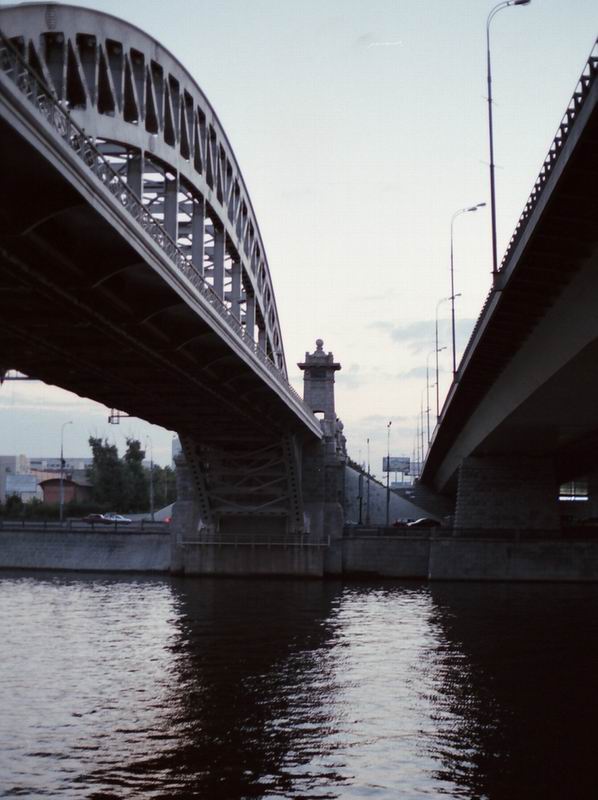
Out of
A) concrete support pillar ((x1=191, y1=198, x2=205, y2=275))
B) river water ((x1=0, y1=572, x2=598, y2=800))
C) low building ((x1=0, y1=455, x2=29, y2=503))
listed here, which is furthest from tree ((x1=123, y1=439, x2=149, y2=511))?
concrete support pillar ((x1=191, y1=198, x2=205, y2=275))

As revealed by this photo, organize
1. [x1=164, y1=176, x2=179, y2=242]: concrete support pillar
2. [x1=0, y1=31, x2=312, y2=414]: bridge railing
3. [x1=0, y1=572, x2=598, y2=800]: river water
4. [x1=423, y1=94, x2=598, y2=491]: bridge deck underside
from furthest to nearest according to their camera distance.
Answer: [x1=164, y1=176, x2=179, y2=242]: concrete support pillar → [x1=423, y1=94, x2=598, y2=491]: bridge deck underside → [x1=0, y1=572, x2=598, y2=800]: river water → [x1=0, y1=31, x2=312, y2=414]: bridge railing

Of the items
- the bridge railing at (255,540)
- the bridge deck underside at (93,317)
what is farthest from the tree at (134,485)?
the bridge deck underside at (93,317)

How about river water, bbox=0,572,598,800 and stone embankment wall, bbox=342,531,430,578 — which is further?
stone embankment wall, bbox=342,531,430,578

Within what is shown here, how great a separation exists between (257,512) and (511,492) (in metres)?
16.6

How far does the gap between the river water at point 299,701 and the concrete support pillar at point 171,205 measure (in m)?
13.7

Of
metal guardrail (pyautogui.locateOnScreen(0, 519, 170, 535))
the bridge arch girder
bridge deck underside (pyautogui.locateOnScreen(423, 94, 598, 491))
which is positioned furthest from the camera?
metal guardrail (pyautogui.locateOnScreen(0, 519, 170, 535))

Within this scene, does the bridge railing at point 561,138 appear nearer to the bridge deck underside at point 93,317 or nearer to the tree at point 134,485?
the bridge deck underside at point 93,317

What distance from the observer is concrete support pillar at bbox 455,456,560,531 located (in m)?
61.7

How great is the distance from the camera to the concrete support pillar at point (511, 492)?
61688 mm

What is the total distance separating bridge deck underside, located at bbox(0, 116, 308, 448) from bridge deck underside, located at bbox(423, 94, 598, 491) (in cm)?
924

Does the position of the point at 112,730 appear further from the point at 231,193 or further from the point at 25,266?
the point at 231,193

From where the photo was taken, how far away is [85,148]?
67.4 feet

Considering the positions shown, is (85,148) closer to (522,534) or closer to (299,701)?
(299,701)

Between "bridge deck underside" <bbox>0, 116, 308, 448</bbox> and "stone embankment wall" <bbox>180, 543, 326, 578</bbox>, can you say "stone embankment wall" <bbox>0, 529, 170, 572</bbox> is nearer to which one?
"stone embankment wall" <bbox>180, 543, 326, 578</bbox>
